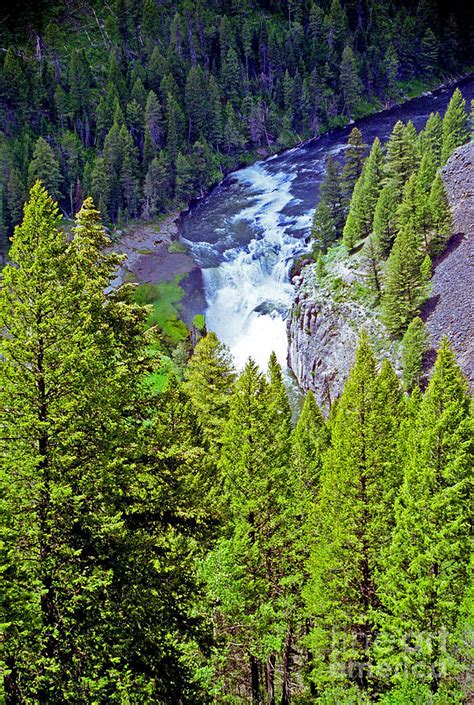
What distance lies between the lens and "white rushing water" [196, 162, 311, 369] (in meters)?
71.8

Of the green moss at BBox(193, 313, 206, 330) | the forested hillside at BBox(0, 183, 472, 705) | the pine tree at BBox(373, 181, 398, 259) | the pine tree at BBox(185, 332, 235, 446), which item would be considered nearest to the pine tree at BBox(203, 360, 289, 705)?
the forested hillside at BBox(0, 183, 472, 705)

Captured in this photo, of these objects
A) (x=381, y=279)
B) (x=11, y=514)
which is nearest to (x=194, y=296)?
(x=381, y=279)

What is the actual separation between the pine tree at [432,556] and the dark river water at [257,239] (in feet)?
159

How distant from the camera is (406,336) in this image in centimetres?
4528

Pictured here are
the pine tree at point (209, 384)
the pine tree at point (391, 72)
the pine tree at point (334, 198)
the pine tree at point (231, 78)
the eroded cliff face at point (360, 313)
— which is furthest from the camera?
the pine tree at point (391, 72)

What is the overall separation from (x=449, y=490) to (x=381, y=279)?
37.8 meters

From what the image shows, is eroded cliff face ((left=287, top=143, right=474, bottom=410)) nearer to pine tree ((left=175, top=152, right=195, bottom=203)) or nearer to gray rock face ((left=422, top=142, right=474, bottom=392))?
→ gray rock face ((left=422, top=142, right=474, bottom=392))

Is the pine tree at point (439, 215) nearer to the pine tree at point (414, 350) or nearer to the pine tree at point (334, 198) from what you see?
the pine tree at point (414, 350)

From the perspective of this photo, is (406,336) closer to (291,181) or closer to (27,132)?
(291,181)

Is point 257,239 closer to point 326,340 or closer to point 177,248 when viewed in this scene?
point 177,248

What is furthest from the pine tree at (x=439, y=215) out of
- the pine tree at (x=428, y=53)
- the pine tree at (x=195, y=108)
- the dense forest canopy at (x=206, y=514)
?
the pine tree at (x=428, y=53)

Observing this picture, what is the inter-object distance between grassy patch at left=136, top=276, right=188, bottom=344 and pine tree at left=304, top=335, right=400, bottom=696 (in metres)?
48.9

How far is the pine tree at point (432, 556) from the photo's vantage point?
737 inches

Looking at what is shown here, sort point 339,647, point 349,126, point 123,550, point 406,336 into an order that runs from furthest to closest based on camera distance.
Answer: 1. point 349,126
2. point 406,336
3. point 339,647
4. point 123,550
